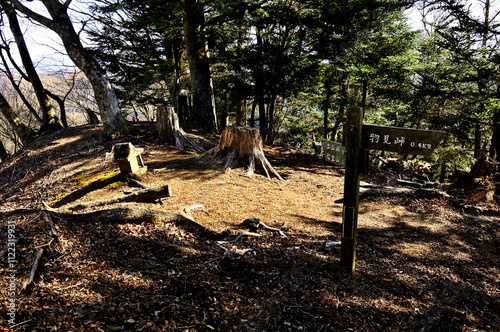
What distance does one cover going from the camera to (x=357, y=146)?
11.4 feet

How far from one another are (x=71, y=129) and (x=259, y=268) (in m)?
11.5

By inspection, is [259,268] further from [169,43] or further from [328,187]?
[169,43]

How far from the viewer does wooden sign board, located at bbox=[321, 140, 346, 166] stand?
3629 mm

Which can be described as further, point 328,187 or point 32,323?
point 328,187

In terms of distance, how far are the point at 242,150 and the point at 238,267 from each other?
491 centimetres

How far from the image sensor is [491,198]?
8320 mm

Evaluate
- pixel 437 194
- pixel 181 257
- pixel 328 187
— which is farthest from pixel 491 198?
pixel 181 257

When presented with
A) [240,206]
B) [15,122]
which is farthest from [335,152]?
[15,122]

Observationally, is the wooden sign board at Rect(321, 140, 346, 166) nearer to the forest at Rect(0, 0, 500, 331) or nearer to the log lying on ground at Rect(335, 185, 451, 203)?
the forest at Rect(0, 0, 500, 331)

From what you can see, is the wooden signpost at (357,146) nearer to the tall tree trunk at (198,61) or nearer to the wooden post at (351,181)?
the wooden post at (351,181)

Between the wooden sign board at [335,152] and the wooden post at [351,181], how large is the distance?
9cm

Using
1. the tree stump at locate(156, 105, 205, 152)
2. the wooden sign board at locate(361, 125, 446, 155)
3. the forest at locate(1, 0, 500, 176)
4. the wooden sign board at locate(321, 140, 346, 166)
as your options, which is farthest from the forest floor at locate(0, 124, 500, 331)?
the forest at locate(1, 0, 500, 176)

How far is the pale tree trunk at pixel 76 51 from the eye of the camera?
26.8 ft

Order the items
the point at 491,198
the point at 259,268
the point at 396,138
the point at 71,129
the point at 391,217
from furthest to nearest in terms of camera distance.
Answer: the point at 71,129, the point at 491,198, the point at 391,217, the point at 259,268, the point at 396,138
